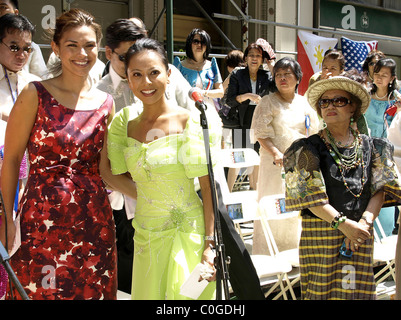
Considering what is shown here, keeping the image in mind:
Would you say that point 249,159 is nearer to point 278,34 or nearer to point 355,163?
point 355,163

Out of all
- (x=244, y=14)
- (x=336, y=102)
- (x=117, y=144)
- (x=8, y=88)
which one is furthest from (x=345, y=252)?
(x=244, y=14)

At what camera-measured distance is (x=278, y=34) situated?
10.2 m

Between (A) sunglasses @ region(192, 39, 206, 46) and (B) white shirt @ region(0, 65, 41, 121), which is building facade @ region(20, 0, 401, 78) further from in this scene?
(B) white shirt @ region(0, 65, 41, 121)

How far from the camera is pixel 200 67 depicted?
5.68 m

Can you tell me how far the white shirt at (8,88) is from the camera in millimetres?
3201

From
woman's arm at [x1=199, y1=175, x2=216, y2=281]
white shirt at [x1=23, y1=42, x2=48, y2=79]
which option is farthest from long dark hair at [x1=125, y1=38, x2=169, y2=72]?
white shirt at [x1=23, y1=42, x2=48, y2=79]

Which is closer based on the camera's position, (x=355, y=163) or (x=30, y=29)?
(x=355, y=163)

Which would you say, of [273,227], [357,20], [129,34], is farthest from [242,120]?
[357,20]

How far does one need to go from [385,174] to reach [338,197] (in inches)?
11.8

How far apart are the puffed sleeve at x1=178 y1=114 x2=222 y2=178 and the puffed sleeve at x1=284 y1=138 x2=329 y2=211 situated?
77cm

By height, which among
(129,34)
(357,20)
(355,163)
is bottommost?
(355,163)

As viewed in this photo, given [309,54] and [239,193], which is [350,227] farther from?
[309,54]

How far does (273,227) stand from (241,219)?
2.30 feet
